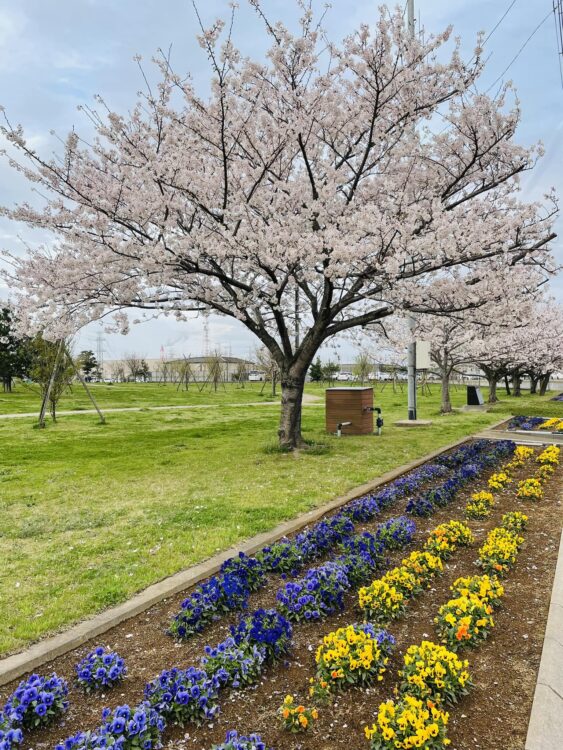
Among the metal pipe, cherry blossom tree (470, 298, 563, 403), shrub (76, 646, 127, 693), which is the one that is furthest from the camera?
cherry blossom tree (470, 298, 563, 403)

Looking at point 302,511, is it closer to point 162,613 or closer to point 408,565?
point 408,565

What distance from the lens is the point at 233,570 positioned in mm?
3646

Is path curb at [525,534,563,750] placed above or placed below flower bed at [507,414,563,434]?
below

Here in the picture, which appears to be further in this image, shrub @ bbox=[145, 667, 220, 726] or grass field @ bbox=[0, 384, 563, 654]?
grass field @ bbox=[0, 384, 563, 654]

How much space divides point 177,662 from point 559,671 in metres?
2.15

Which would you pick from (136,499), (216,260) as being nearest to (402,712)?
(136,499)

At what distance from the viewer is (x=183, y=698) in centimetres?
228

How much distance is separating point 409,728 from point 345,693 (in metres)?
0.50

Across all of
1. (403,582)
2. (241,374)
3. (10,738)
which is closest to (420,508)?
(403,582)

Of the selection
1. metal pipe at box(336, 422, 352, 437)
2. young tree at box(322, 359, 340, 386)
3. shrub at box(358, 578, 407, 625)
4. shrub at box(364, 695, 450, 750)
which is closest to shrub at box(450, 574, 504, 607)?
shrub at box(358, 578, 407, 625)

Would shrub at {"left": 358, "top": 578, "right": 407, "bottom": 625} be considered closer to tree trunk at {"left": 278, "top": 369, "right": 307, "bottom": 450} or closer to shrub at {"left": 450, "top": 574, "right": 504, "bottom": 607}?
shrub at {"left": 450, "top": 574, "right": 504, "bottom": 607}

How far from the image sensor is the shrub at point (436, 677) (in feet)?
7.75

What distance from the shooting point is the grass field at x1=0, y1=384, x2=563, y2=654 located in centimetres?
377

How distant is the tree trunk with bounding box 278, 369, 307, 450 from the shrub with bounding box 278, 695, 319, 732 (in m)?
7.67
